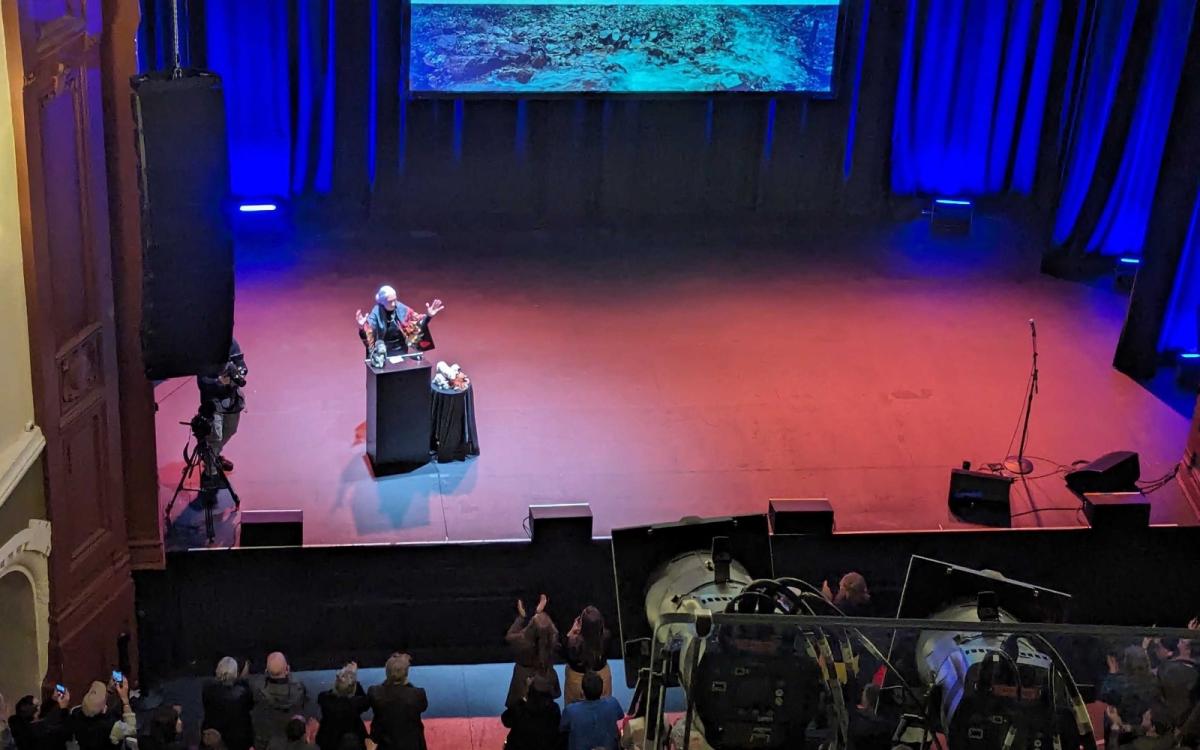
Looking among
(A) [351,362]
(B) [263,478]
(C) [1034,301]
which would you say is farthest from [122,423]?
(C) [1034,301]

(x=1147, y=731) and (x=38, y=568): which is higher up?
(x=1147, y=731)

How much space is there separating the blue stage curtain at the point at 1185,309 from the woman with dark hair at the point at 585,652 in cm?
580

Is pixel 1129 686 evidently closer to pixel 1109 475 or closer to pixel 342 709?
pixel 342 709

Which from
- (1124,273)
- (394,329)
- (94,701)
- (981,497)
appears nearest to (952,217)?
(1124,273)

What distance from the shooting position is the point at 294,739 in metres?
6.61

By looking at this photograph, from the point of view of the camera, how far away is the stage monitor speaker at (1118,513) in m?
8.79

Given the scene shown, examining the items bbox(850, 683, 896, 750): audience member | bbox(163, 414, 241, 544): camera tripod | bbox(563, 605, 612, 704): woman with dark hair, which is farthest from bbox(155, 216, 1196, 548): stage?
bbox(850, 683, 896, 750): audience member

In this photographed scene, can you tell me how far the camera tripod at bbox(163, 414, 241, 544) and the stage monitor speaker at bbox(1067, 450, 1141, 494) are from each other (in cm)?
505

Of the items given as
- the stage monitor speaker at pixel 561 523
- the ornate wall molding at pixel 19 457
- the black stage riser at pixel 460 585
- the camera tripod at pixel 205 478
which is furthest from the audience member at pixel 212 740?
the stage monitor speaker at pixel 561 523

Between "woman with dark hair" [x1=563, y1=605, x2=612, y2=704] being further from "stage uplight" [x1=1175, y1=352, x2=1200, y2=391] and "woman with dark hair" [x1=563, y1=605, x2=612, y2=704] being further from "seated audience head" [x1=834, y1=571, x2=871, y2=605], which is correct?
"stage uplight" [x1=1175, y1=352, x2=1200, y2=391]

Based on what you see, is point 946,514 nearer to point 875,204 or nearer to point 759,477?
point 759,477

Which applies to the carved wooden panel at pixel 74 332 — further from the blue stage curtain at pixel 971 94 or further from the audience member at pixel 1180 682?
the blue stage curtain at pixel 971 94

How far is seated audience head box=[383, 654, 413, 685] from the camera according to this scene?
22.5 feet

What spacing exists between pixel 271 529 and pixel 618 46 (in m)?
6.51
